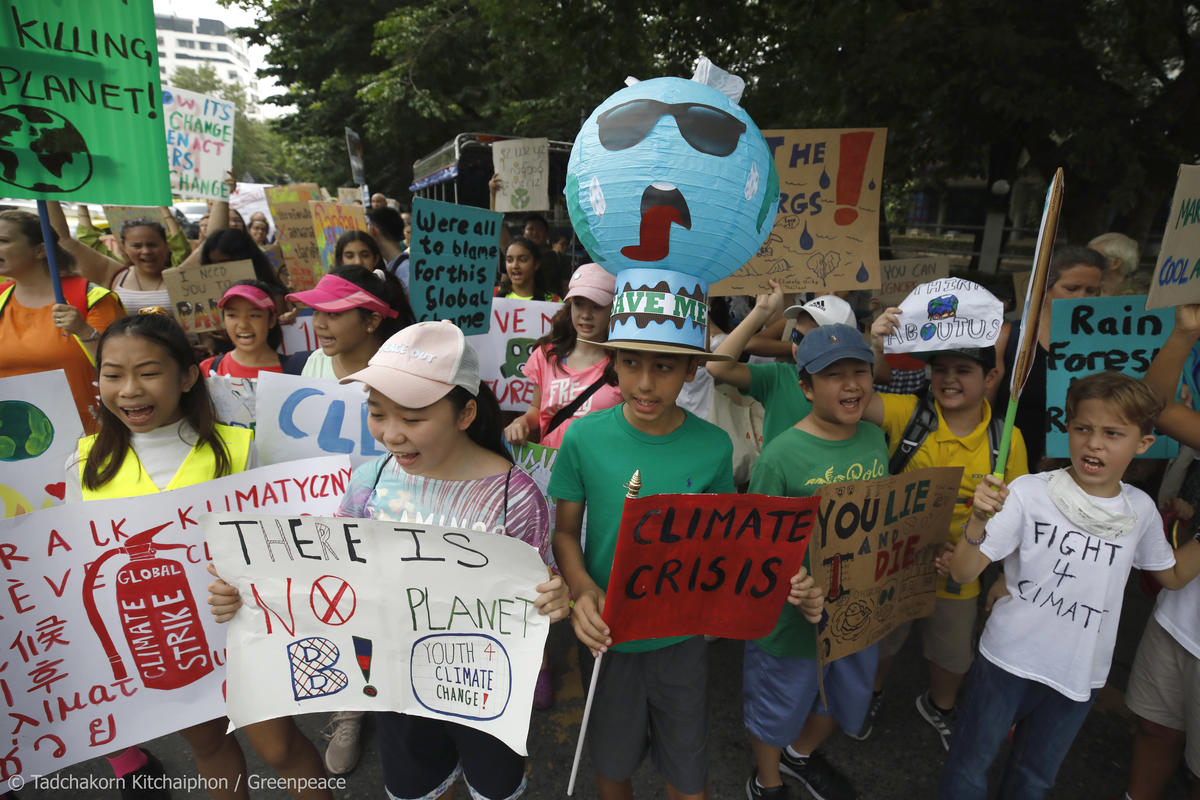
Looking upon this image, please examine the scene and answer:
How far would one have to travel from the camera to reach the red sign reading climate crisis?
1.66 m

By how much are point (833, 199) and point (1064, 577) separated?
7.10ft

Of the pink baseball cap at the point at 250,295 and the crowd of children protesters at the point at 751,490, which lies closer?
the crowd of children protesters at the point at 751,490

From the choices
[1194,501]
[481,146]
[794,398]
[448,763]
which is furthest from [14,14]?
[481,146]

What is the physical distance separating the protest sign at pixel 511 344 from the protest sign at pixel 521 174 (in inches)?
89.7

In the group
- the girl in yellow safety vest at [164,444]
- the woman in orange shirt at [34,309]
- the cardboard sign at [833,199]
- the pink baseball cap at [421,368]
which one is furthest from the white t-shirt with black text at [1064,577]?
the woman in orange shirt at [34,309]

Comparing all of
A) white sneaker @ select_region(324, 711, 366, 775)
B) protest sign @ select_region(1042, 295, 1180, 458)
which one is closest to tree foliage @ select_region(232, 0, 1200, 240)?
protest sign @ select_region(1042, 295, 1180, 458)

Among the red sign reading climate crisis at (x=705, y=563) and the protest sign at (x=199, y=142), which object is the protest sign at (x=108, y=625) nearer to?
the red sign reading climate crisis at (x=705, y=563)

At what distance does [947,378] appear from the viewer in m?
2.54

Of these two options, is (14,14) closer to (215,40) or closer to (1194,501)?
(1194,501)

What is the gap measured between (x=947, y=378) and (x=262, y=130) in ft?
279

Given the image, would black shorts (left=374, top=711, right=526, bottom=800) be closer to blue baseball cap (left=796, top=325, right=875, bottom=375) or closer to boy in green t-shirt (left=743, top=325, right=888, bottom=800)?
boy in green t-shirt (left=743, top=325, right=888, bottom=800)

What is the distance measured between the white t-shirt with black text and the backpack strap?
0.45 metres

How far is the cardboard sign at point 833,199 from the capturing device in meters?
3.39

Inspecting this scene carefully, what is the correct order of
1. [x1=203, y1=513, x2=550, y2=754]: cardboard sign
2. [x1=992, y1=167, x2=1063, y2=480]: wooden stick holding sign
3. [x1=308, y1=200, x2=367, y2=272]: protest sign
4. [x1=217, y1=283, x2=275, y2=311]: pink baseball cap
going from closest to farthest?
[x1=992, y1=167, x2=1063, y2=480]: wooden stick holding sign → [x1=203, y1=513, x2=550, y2=754]: cardboard sign → [x1=217, y1=283, x2=275, y2=311]: pink baseball cap → [x1=308, y1=200, x2=367, y2=272]: protest sign
